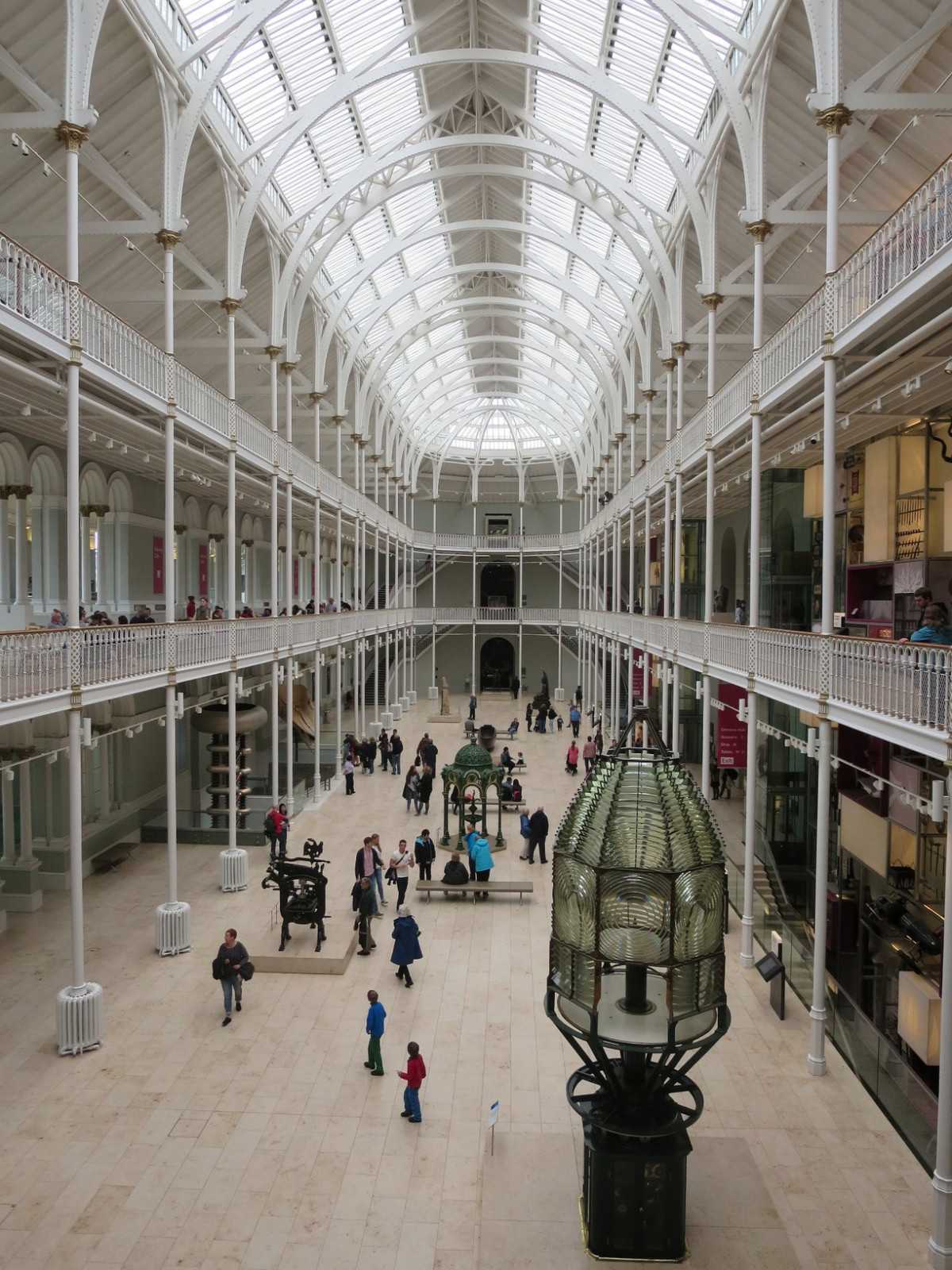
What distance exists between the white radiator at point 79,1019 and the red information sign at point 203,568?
55.9 ft

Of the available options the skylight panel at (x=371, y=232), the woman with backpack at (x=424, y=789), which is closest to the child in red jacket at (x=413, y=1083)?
the woman with backpack at (x=424, y=789)

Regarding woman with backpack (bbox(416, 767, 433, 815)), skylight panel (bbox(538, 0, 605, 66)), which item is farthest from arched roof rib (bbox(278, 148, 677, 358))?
woman with backpack (bbox(416, 767, 433, 815))

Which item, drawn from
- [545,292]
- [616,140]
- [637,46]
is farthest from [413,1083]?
[545,292]

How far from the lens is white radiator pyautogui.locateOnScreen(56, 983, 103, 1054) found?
9.92 m

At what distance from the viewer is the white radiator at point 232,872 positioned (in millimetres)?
15914

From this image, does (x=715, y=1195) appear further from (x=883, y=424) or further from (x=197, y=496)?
(x=197, y=496)

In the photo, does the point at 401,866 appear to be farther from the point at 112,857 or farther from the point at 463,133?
the point at 463,133

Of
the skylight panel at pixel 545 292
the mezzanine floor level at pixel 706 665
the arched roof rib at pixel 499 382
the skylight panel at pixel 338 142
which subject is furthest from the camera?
the arched roof rib at pixel 499 382

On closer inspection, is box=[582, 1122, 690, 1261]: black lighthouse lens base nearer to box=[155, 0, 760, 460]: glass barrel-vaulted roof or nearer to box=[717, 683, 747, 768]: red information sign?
box=[717, 683, 747, 768]: red information sign

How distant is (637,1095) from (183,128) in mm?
13274

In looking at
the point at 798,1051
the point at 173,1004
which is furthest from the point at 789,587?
the point at 173,1004

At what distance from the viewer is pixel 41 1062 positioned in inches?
385

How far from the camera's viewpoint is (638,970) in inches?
250

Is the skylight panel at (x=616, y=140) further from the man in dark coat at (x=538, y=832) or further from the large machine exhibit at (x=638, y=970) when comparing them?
the large machine exhibit at (x=638, y=970)
